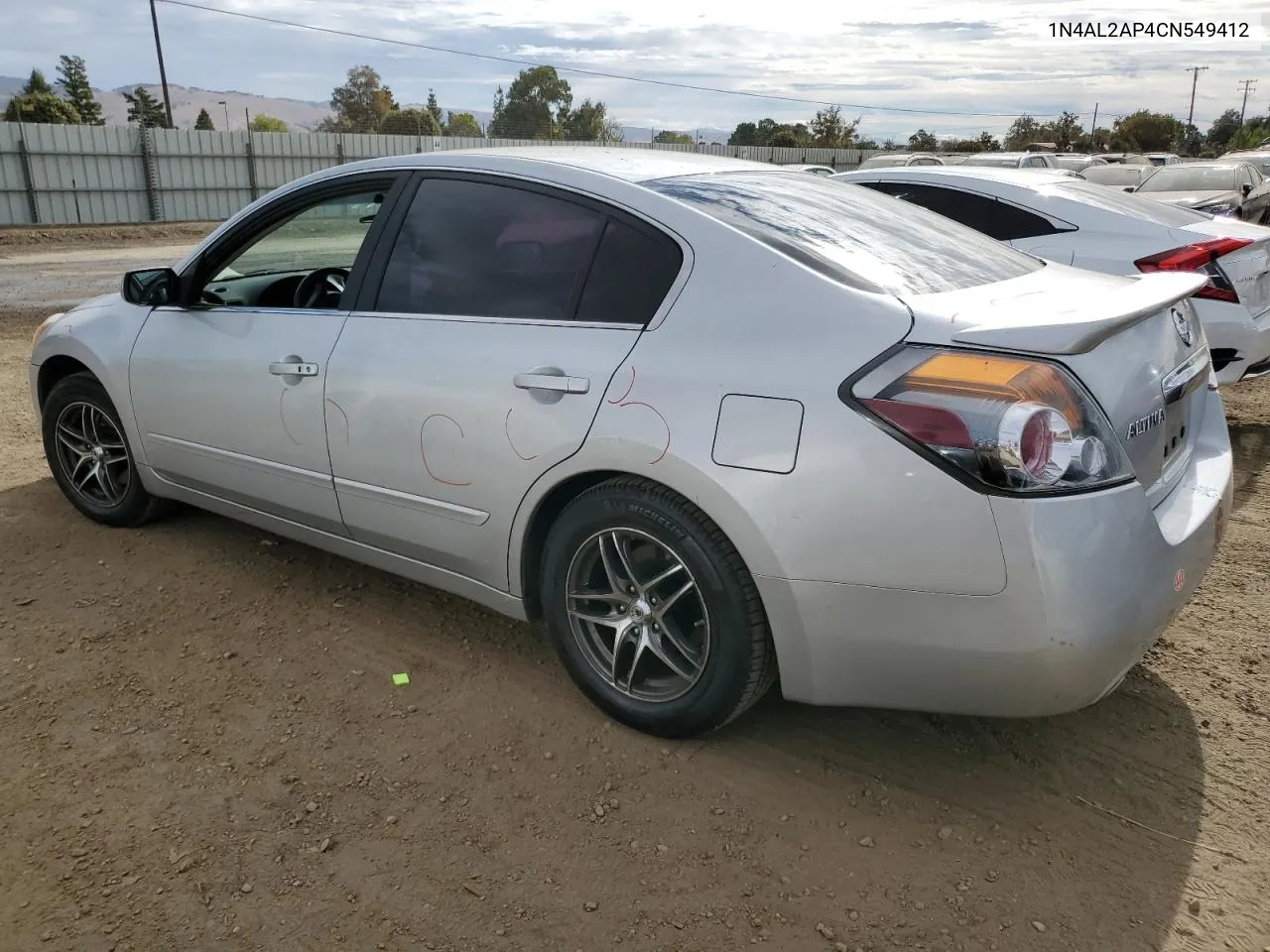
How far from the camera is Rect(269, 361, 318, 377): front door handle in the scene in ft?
11.3

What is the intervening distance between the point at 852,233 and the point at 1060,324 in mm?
782

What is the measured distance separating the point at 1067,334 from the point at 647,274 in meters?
1.10

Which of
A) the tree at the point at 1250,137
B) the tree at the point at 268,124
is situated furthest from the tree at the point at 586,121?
the tree at the point at 1250,137

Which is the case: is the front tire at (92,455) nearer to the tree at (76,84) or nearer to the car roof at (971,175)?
the car roof at (971,175)

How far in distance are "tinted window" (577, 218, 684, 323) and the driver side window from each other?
1060 mm

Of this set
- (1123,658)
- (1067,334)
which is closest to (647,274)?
(1067,334)

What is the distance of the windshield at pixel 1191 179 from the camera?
14.8m

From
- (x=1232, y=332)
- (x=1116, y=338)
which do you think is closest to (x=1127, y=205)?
(x=1232, y=332)

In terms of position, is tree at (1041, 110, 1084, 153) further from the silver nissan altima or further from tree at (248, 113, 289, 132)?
the silver nissan altima

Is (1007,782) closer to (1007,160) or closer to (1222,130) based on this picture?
(1007,160)

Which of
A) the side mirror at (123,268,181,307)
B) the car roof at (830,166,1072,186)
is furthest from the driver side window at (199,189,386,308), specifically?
the car roof at (830,166,1072,186)

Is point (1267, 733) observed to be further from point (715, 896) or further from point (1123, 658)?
point (715, 896)

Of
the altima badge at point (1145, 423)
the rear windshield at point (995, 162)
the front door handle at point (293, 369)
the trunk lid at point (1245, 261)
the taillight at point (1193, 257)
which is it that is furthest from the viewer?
the rear windshield at point (995, 162)

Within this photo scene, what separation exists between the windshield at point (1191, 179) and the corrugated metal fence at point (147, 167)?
12.6m
